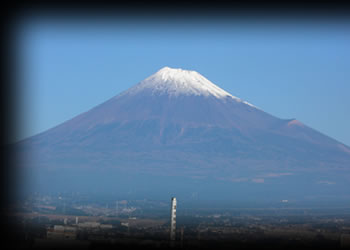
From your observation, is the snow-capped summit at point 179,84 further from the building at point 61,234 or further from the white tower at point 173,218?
the white tower at point 173,218

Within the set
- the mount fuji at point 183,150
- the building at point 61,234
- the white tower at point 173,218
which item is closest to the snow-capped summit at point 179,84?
the mount fuji at point 183,150

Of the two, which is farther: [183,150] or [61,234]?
[183,150]

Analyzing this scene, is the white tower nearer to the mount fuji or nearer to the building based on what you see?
the building

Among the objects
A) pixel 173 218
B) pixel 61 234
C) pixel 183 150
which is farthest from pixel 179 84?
pixel 173 218

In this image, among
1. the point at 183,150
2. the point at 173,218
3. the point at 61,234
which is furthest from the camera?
the point at 183,150

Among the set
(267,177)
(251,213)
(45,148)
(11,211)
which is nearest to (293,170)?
(267,177)

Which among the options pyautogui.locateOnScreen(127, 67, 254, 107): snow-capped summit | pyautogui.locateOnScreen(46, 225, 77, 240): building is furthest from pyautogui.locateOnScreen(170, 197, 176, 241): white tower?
pyautogui.locateOnScreen(127, 67, 254, 107): snow-capped summit

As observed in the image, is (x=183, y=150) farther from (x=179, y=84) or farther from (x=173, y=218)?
(x=173, y=218)
